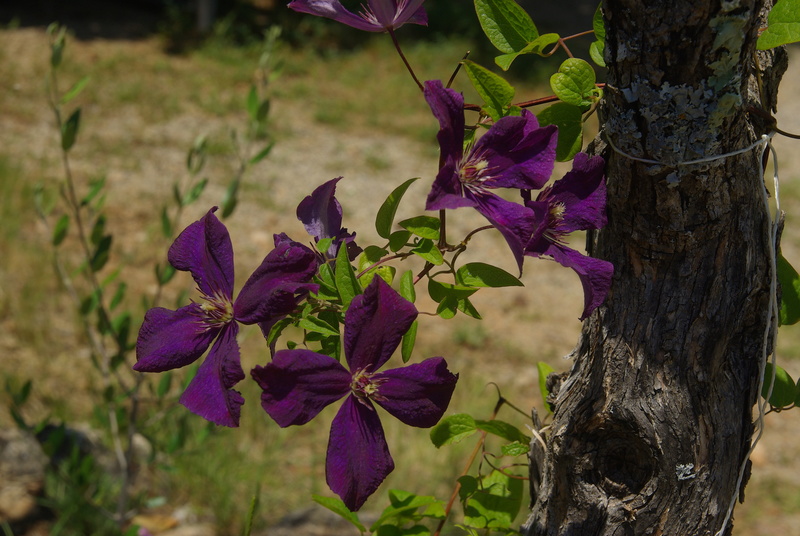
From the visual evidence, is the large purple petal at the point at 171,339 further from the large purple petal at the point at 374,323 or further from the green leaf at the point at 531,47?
the green leaf at the point at 531,47

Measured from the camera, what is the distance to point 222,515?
2279 mm

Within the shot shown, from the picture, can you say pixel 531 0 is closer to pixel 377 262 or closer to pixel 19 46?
pixel 19 46

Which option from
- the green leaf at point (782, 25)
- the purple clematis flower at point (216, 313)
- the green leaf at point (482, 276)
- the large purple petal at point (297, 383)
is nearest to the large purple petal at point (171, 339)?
the purple clematis flower at point (216, 313)

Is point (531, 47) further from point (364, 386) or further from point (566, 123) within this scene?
point (364, 386)

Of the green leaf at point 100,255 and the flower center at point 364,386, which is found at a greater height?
the flower center at point 364,386

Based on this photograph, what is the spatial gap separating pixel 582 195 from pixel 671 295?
0.15 metres

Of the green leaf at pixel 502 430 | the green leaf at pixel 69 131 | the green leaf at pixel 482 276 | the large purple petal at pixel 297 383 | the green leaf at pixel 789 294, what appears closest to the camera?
the large purple petal at pixel 297 383

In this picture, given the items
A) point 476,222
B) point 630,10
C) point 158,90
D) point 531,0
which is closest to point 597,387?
point 630,10

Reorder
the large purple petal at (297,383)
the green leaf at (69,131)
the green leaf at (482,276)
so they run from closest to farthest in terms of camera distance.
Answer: the large purple petal at (297,383) < the green leaf at (482,276) < the green leaf at (69,131)

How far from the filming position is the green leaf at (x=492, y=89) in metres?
0.74

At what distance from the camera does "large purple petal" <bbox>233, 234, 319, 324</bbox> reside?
2.21ft

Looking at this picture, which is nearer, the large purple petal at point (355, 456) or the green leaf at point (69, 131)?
the large purple petal at point (355, 456)

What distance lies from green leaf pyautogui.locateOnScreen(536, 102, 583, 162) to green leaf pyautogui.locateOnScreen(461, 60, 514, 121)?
48 mm

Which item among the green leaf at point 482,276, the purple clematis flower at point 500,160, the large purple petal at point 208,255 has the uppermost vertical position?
the purple clematis flower at point 500,160
